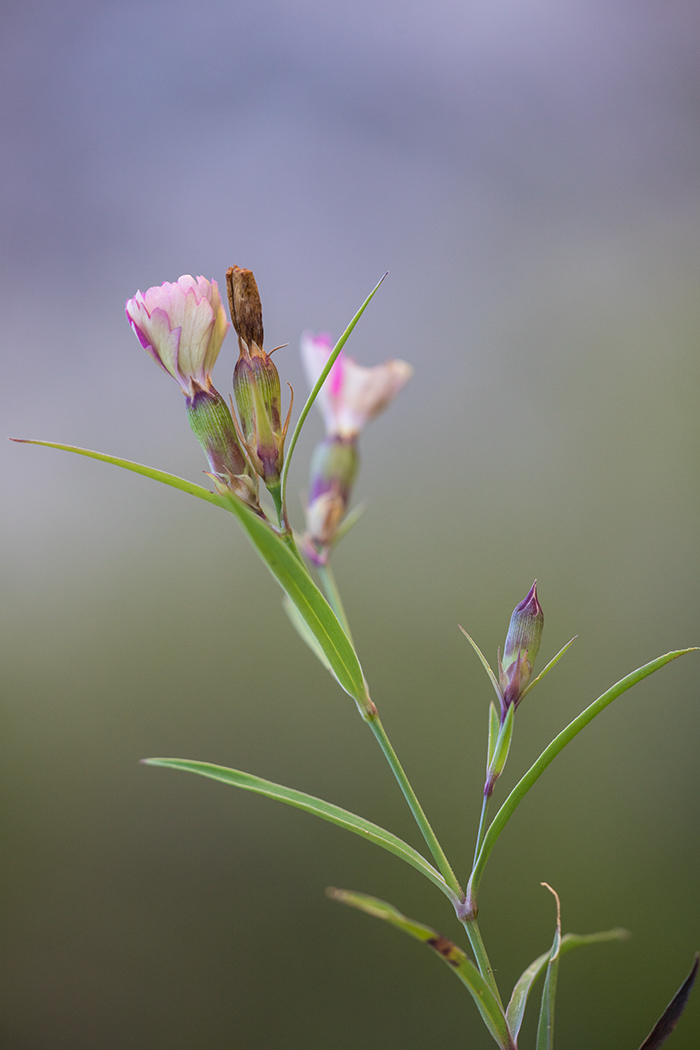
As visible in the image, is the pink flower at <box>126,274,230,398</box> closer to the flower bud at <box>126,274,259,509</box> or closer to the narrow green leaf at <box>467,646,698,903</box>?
the flower bud at <box>126,274,259,509</box>

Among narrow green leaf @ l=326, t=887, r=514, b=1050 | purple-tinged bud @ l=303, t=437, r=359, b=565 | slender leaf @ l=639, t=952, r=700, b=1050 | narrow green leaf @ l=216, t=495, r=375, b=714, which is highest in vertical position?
purple-tinged bud @ l=303, t=437, r=359, b=565

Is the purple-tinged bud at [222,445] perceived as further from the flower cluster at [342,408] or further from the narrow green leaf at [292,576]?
the flower cluster at [342,408]

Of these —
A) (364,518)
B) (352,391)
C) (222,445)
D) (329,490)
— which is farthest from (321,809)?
(364,518)

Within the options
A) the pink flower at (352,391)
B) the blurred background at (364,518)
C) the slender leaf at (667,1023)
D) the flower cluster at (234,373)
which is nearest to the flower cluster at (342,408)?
the pink flower at (352,391)

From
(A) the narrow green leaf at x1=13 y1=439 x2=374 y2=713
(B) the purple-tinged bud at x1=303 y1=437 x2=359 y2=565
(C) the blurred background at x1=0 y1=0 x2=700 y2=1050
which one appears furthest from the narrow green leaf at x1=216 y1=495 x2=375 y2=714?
(C) the blurred background at x1=0 y1=0 x2=700 y2=1050

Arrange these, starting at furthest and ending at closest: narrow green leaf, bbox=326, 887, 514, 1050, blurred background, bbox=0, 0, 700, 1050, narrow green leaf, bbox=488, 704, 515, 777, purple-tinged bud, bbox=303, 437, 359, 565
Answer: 1. blurred background, bbox=0, 0, 700, 1050
2. purple-tinged bud, bbox=303, 437, 359, 565
3. narrow green leaf, bbox=488, 704, 515, 777
4. narrow green leaf, bbox=326, 887, 514, 1050

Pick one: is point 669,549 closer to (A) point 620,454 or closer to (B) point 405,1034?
(A) point 620,454

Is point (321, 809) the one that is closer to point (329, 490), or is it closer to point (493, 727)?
point (493, 727)
